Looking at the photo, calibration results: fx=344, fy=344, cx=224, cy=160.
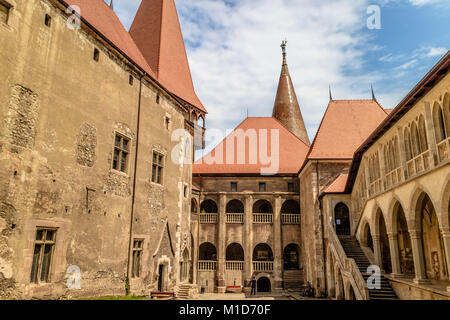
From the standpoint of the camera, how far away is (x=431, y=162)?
1034 centimetres

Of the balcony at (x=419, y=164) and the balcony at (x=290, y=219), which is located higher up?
the balcony at (x=419, y=164)

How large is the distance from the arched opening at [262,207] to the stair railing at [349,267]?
8.33m

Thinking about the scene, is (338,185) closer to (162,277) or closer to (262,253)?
(262,253)

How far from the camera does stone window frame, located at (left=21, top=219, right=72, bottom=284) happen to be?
8.50 m

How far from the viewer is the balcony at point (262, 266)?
24375 millimetres

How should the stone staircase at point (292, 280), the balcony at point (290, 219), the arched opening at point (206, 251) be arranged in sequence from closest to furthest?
the stone staircase at point (292, 280)
the balcony at point (290, 219)
the arched opening at point (206, 251)

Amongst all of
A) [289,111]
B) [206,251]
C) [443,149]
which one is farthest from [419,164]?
[289,111]

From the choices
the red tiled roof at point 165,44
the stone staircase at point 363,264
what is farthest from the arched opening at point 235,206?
the stone staircase at point 363,264

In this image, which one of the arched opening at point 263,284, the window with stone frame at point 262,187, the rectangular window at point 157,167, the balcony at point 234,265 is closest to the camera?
the rectangular window at point 157,167

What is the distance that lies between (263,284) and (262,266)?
1.28 meters

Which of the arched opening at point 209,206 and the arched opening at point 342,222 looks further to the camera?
the arched opening at point 209,206

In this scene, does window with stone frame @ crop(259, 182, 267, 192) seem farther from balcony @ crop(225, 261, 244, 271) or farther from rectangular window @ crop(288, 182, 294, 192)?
balcony @ crop(225, 261, 244, 271)

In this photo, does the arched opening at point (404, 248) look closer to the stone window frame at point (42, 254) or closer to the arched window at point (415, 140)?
the arched window at point (415, 140)
